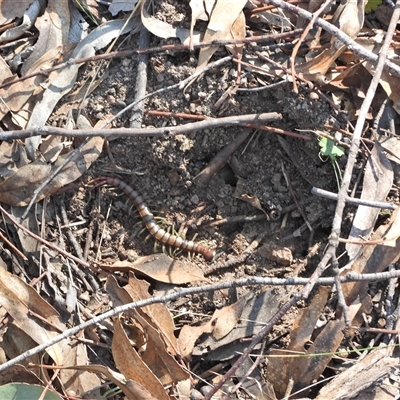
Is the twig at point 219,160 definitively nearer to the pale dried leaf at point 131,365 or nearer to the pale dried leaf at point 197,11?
the pale dried leaf at point 197,11

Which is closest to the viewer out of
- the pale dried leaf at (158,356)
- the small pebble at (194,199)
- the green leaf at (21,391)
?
the green leaf at (21,391)

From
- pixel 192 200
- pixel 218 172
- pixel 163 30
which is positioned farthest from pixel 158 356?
pixel 163 30

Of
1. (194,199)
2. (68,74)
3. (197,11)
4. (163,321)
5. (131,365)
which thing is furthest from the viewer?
(194,199)

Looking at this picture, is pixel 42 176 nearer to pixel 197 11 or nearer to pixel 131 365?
pixel 131 365

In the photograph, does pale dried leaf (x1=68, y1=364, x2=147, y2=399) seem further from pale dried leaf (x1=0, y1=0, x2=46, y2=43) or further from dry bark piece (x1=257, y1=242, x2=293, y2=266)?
pale dried leaf (x1=0, y1=0, x2=46, y2=43)

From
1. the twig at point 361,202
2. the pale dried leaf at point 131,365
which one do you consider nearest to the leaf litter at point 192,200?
the pale dried leaf at point 131,365
